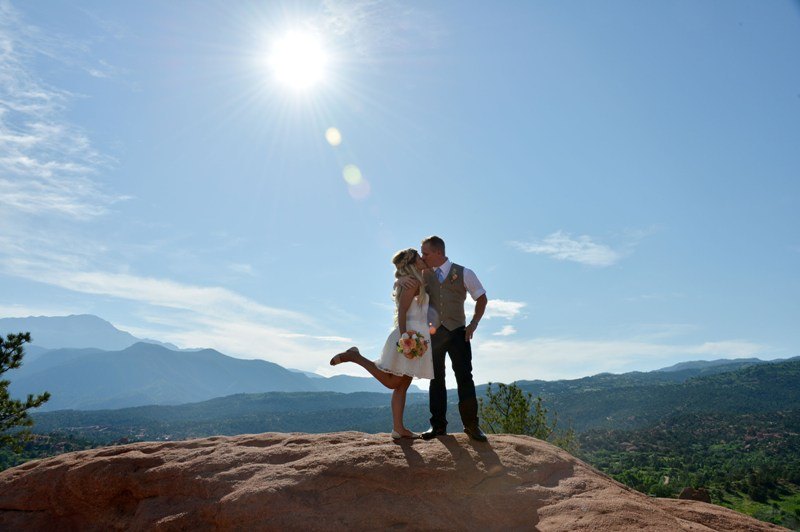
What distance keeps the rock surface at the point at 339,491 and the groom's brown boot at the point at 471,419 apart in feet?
0.60

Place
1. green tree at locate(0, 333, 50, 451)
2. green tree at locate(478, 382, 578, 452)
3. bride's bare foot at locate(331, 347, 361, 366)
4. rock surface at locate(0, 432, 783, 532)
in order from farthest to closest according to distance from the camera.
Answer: green tree at locate(478, 382, 578, 452)
green tree at locate(0, 333, 50, 451)
bride's bare foot at locate(331, 347, 361, 366)
rock surface at locate(0, 432, 783, 532)

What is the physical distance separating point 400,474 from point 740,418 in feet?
431

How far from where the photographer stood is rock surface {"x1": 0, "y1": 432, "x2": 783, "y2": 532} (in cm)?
519

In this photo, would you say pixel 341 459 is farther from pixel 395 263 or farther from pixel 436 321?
pixel 395 263

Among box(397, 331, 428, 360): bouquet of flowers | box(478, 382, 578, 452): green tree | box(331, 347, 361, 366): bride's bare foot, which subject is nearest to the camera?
box(397, 331, 428, 360): bouquet of flowers

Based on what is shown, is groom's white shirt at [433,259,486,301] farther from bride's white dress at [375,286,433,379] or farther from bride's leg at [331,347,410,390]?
bride's leg at [331,347,410,390]

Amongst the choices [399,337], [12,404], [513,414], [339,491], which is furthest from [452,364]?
[12,404]

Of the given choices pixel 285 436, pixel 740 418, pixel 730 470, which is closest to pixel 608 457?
pixel 730 470

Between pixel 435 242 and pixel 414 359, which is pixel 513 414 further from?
pixel 435 242

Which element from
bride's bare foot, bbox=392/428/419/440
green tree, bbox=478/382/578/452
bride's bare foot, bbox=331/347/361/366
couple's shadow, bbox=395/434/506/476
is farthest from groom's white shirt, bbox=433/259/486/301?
green tree, bbox=478/382/578/452

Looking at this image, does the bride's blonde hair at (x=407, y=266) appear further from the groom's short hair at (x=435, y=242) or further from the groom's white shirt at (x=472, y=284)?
the groom's white shirt at (x=472, y=284)

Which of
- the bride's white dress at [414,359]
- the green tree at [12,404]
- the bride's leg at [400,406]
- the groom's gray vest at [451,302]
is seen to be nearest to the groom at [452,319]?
the groom's gray vest at [451,302]

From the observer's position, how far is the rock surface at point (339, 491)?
17.0 ft

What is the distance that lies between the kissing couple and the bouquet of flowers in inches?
0.6
